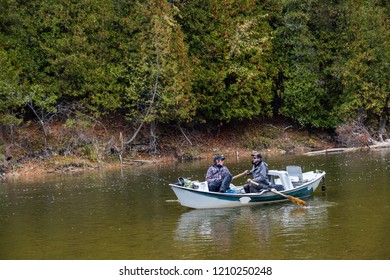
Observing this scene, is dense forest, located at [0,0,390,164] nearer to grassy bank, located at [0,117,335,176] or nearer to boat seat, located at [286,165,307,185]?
grassy bank, located at [0,117,335,176]

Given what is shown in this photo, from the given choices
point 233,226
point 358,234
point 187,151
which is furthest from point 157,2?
point 358,234

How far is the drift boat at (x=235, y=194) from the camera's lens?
2467cm

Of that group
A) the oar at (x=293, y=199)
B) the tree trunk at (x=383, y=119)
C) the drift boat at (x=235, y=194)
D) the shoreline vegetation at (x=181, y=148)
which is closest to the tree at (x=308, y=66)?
the shoreline vegetation at (x=181, y=148)

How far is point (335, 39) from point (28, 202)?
2998 centimetres

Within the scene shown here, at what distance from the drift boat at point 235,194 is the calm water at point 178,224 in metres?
0.32

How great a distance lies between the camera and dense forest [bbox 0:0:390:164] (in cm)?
4425

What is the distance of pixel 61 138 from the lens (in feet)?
143

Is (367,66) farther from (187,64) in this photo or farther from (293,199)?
(293,199)

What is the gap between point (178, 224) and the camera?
22766mm

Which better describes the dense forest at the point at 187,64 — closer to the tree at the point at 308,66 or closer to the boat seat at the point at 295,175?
the tree at the point at 308,66

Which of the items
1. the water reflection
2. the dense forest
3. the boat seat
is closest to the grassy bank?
the dense forest

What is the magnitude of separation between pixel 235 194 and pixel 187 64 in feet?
77.4

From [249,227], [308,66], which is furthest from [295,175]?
[308,66]

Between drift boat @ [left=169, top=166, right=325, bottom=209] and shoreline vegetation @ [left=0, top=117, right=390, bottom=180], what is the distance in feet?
56.1
